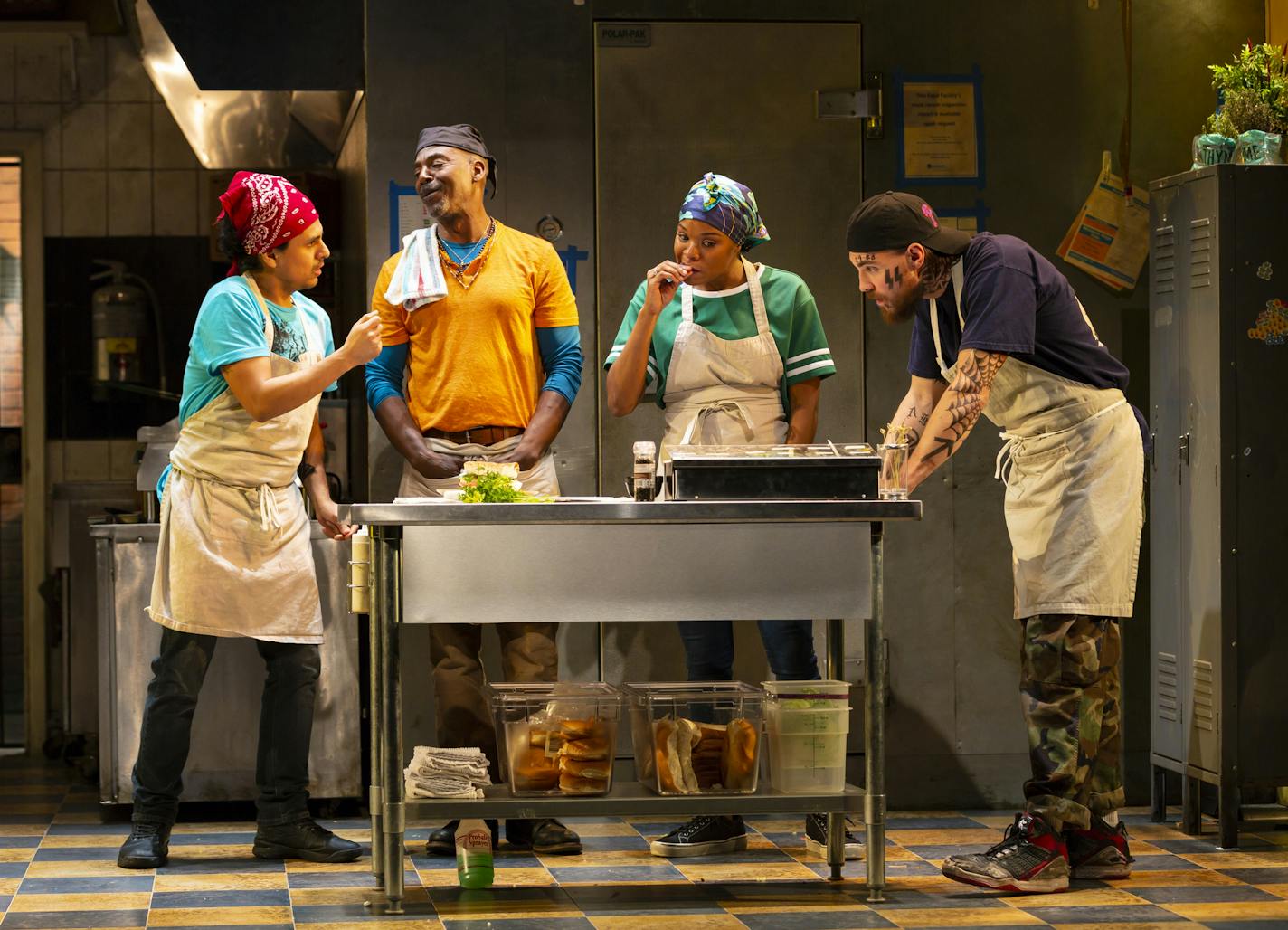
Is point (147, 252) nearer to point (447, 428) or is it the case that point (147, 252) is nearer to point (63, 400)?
point (63, 400)

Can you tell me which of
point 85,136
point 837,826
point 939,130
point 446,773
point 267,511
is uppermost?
point 85,136

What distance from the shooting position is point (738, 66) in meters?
5.02

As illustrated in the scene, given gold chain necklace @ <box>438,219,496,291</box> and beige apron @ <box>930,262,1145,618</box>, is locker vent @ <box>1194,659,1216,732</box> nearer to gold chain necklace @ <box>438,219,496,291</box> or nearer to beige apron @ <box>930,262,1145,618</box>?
beige apron @ <box>930,262,1145,618</box>

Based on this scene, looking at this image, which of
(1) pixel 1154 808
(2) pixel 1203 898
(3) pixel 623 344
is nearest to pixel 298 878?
(3) pixel 623 344

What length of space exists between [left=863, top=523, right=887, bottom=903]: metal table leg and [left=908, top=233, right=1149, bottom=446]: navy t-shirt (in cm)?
51

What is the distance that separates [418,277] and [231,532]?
0.81 metres

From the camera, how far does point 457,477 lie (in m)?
4.38

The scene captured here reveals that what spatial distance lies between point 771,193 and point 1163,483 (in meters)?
1.41

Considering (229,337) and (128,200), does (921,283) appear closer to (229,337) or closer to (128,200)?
(229,337)

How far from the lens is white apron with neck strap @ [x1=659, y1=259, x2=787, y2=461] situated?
4.40m

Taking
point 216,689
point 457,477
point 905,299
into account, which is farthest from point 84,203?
point 905,299

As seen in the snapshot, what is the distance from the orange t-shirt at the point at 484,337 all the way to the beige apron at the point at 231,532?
33 cm

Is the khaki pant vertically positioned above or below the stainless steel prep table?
below

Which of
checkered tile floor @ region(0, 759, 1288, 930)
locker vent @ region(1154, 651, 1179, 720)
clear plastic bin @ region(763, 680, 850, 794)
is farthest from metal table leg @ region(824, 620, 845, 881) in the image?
locker vent @ region(1154, 651, 1179, 720)
